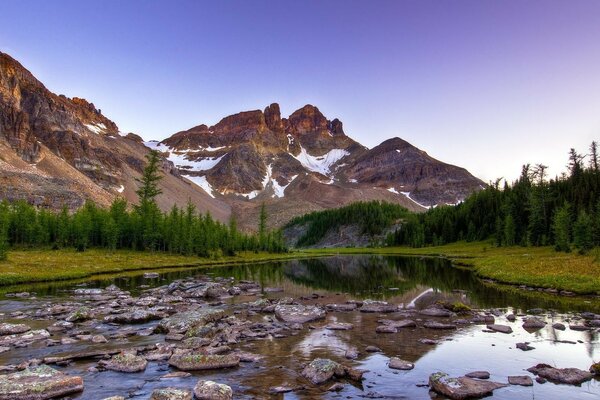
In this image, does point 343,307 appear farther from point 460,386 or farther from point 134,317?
point 460,386

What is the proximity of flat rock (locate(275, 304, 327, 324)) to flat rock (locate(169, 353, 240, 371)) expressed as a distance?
1135 cm

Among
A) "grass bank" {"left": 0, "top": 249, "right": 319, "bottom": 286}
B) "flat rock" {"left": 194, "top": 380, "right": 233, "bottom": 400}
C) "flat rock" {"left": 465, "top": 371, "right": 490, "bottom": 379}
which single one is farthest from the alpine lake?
"grass bank" {"left": 0, "top": 249, "right": 319, "bottom": 286}

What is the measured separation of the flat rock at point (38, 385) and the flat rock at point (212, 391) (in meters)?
5.06

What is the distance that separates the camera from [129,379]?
17.6 m

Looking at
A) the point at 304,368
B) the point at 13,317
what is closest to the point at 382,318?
the point at 304,368

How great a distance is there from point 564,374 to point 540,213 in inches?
4076

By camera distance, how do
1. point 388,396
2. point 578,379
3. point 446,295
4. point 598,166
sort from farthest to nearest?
point 598,166
point 446,295
point 578,379
point 388,396

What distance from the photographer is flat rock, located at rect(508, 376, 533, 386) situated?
16672 millimetres

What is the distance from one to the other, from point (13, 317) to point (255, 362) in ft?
76.9

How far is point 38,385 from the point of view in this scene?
1534 centimetres

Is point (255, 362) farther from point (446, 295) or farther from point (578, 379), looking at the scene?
point (446, 295)

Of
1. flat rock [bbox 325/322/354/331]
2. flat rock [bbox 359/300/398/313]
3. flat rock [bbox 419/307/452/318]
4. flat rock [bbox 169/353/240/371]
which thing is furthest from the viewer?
flat rock [bbox 359/300/398/313]

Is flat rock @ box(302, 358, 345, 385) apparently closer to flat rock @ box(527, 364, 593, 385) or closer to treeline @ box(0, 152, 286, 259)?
flat rock @ box(527, 364, 593, 385)

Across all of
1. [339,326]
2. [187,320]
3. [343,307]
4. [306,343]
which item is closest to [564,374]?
[306,343]
